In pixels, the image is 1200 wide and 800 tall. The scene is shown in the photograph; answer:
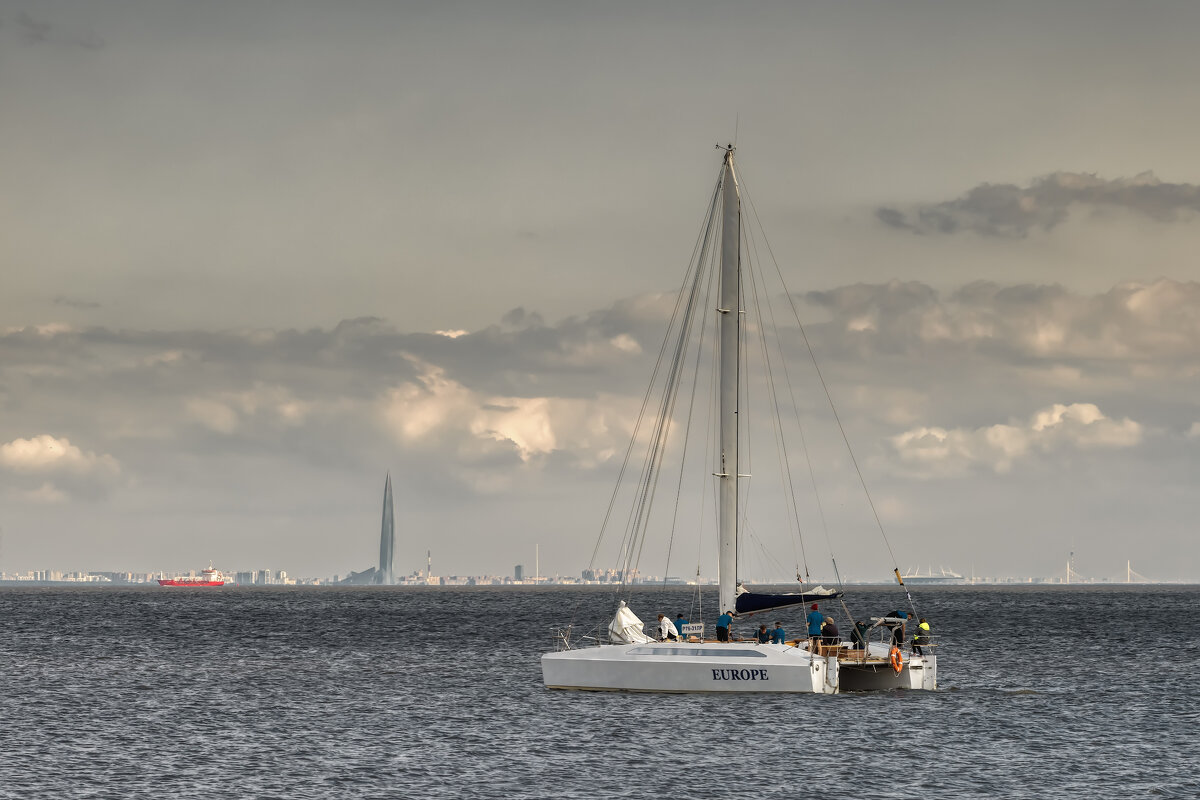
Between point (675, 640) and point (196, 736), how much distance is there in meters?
A: 20.6

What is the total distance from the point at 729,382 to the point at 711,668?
1337 cm

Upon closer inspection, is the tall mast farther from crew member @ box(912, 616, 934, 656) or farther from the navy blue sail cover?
crew member @ box(912, 616, 934, 656)

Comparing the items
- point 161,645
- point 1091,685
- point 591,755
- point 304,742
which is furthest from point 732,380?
point 161,645

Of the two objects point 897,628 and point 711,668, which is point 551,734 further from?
point 897,628

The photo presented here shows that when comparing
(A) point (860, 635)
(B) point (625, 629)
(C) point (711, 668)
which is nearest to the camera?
(C) point (711, 668)

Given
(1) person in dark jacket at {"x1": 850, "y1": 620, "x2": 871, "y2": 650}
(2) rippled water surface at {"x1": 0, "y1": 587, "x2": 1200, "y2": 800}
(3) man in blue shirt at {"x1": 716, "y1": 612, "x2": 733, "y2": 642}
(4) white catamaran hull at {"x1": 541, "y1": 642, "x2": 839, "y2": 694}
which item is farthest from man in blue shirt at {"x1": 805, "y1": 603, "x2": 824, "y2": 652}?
(3) man in blue shirt at {"x1": 716, "y1": 612, "x2": 733, "y2": 642}

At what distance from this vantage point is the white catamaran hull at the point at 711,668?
191 feet

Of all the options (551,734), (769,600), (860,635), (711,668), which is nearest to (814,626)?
(769,600)

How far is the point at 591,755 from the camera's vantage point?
49.0 metres

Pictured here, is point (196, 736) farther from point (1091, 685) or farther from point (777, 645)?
point (1091, 685)

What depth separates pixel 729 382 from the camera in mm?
63875

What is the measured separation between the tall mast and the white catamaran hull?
146 inches

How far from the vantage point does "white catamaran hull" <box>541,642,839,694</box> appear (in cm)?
5828

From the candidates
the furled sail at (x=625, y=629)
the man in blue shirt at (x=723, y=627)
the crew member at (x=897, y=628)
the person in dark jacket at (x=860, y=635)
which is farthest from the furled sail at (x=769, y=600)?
the furled sail at (x=625, y=629)
